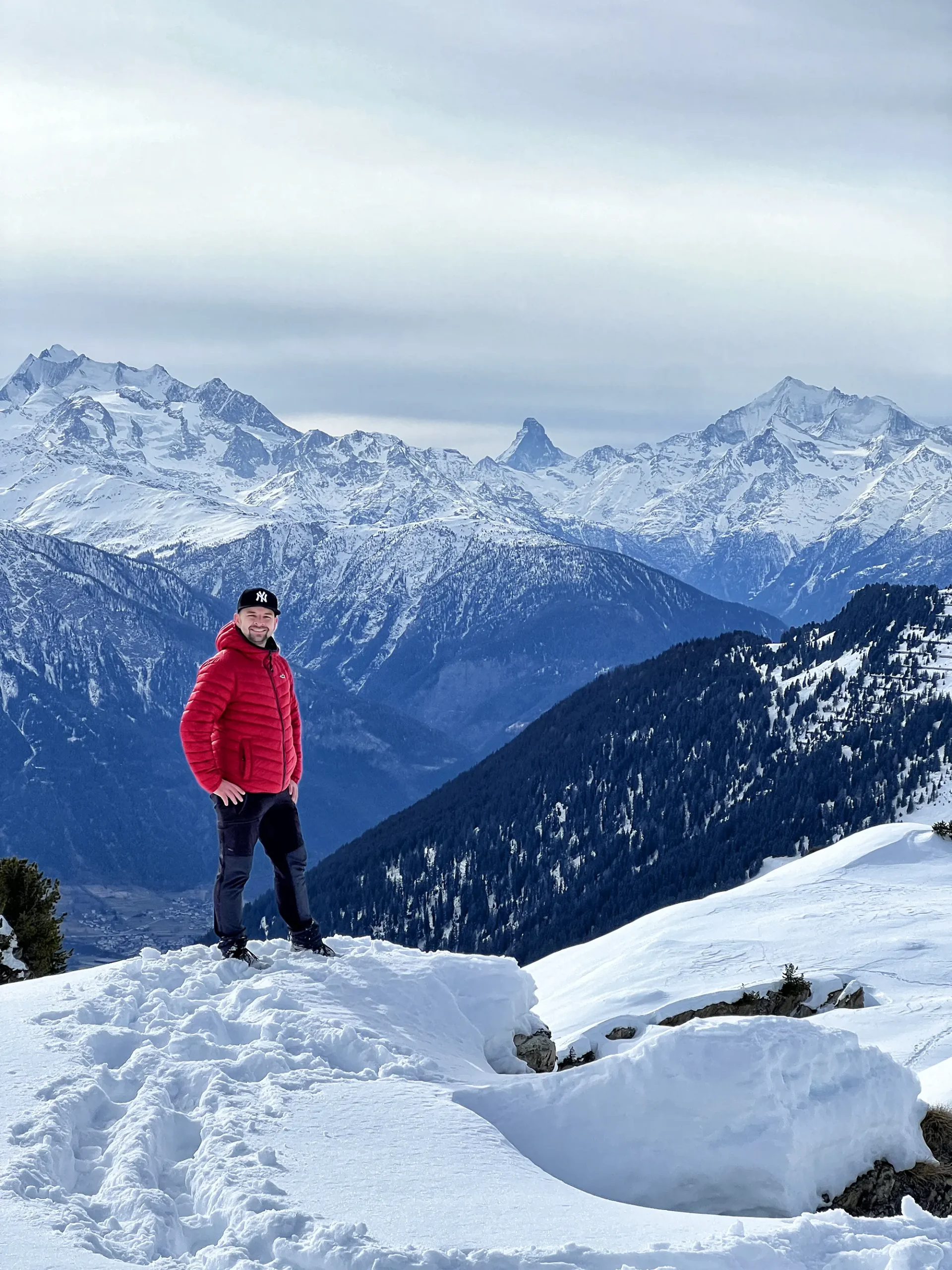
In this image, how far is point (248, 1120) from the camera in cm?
921

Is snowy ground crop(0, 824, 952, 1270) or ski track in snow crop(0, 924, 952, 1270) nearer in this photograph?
ski track in snow crop(0, 924, 952, 1270)

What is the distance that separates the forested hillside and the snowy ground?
12943 centimetres

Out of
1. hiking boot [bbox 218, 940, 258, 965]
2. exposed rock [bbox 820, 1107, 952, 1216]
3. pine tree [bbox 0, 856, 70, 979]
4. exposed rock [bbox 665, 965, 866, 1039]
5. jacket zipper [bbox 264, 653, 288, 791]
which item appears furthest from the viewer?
pine tree [bbox 0, 856, 70, 979]

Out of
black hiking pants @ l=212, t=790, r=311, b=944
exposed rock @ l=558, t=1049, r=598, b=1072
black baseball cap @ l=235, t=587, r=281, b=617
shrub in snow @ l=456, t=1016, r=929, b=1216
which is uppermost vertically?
black baseball cap @ l=235, t=587, r=281, b=617

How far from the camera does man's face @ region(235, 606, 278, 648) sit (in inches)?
547

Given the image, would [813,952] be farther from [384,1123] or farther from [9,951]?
[9,951]

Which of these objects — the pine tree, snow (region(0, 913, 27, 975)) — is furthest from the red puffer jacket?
the pine tree

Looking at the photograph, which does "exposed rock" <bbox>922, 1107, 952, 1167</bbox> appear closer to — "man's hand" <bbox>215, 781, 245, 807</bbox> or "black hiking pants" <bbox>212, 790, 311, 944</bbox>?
"black hiking pants" <bbox>212, 790, 311, 944</bbox>

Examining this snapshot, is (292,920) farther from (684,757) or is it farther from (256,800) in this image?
(684,757)

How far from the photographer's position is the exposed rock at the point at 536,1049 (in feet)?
45.6

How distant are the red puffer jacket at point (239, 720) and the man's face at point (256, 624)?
0.31 feet

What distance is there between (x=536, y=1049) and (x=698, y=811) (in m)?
166

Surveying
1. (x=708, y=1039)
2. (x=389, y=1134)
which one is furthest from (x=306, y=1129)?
(x=708, y=1039)

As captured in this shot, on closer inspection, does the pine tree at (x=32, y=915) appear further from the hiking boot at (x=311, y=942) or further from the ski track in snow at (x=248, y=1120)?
the ski track in snow at (x=248, y=1120)
